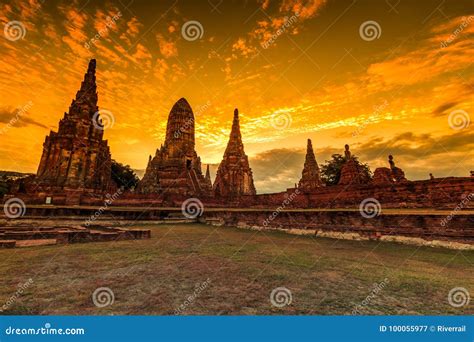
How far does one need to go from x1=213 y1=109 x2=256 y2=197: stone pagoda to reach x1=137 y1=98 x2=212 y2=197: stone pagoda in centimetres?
295

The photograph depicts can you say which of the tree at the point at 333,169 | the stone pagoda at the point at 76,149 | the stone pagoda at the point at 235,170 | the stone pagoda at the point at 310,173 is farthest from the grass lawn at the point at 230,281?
the tree at the point at 333,169

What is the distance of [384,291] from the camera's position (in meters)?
2.52

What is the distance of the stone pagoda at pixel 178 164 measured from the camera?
23.8 metres

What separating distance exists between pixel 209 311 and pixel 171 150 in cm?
2912

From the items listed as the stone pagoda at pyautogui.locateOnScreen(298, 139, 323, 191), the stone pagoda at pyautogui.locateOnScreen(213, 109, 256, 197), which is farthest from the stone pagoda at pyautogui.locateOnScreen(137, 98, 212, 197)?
the stone pagoda at pyautogui.locateOnScreen(298, 139, 323, 191)

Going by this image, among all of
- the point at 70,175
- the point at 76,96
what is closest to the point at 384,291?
the point at 70,175

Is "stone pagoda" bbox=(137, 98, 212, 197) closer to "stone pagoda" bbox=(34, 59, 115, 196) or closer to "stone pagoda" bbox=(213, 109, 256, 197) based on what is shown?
"stone pagoda" bbox=(213, 109, 256, 197)

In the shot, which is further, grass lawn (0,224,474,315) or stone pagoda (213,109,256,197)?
stone pagoda (213,109,256,197)

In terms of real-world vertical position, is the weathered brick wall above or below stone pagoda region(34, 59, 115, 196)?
below

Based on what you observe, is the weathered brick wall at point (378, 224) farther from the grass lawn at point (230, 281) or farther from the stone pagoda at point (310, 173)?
the stone pagoda at point (310, 173)

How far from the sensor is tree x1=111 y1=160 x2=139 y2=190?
42.1m

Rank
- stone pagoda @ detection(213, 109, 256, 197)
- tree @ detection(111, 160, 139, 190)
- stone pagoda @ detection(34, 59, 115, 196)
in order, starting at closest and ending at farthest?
stone pagoda @ detection(34, 59, 115, 196) < stone pagoda @ detection(213, 109, 256, 197) < tree @ detection(111, 160, 139, 190)

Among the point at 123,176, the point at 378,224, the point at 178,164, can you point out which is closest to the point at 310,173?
the point at 178,164

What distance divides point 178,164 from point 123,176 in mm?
23336
